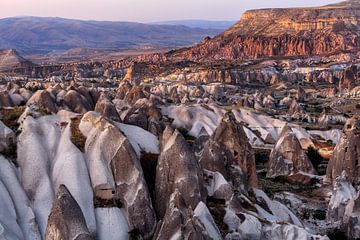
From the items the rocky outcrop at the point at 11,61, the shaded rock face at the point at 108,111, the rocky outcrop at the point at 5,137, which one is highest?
the rocky outcrop at the point at 5,137

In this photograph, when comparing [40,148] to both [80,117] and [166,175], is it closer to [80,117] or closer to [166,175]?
[80,117]

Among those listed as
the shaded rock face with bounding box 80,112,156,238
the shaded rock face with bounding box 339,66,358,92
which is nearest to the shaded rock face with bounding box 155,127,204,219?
the shaded rock face with bounding box 80,112,156,238

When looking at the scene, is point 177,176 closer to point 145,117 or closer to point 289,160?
point 289,160

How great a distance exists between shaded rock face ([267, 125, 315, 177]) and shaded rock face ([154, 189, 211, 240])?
834 inches

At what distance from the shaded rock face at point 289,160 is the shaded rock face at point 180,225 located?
69.5ft

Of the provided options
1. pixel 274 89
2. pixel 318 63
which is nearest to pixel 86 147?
pixel 274 89

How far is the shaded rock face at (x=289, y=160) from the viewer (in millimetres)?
36594

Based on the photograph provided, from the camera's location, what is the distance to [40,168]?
20.2 meters

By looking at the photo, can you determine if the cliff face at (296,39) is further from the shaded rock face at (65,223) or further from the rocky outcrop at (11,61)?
the shaded rock face at (65,223)

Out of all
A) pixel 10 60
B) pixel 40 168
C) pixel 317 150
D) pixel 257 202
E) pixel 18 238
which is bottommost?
pixel 10 60

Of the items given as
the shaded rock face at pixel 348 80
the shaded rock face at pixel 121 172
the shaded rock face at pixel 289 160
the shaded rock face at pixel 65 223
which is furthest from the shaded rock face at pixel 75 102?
the shaded rock face at pixel 348 80

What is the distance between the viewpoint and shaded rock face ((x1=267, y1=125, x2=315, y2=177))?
3659 centimetres

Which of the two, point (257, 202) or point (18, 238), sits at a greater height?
point (18, 238)

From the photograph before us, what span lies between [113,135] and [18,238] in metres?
5.27
